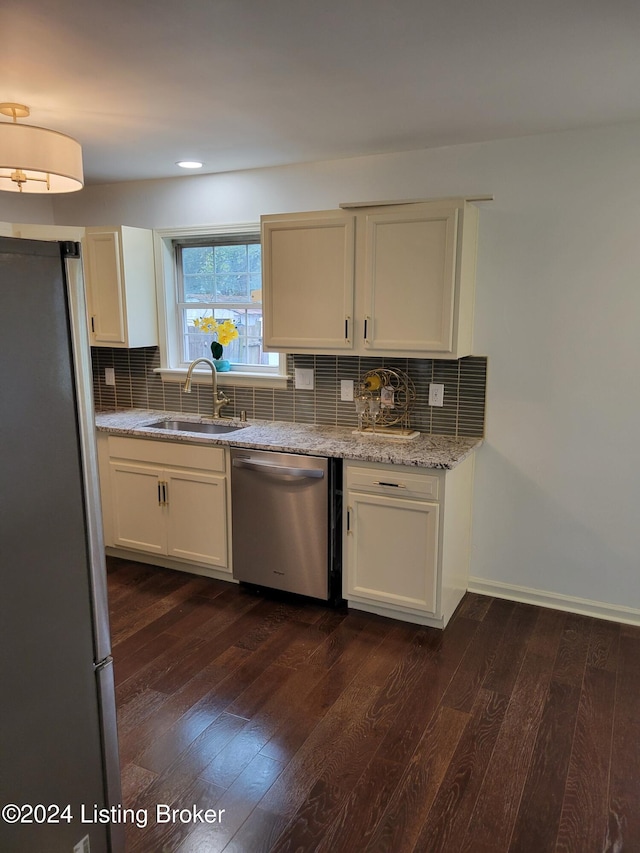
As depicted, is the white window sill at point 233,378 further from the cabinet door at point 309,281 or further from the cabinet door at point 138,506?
the cabinet door at point 138,506

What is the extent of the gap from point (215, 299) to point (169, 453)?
3.83ft

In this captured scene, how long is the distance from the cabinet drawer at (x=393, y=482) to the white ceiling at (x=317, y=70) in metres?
1.60

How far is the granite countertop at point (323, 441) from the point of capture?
A: 9.45ft

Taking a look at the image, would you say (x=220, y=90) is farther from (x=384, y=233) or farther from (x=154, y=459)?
(x=154, y=459)

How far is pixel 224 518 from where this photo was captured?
11.1 feet

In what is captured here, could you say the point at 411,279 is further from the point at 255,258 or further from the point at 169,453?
the point at 169,453

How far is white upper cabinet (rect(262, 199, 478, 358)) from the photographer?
2.91 metres

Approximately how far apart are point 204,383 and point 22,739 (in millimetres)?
2889

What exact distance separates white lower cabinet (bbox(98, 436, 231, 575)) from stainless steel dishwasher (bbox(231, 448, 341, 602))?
136 mm

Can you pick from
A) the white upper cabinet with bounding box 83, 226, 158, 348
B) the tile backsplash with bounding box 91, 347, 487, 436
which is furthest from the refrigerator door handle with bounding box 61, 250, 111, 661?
the white upper cabinet with bounding box 83, 226, 158, 348

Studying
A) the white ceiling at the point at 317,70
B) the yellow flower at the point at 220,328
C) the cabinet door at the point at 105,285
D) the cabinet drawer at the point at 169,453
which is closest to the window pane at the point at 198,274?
the yellow flower at the point at 220,328

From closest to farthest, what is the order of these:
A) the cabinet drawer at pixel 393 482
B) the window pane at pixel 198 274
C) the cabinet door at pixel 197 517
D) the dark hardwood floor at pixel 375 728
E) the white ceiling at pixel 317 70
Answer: the white ceiling at pixel 317 70
the dark hardwood floor at pixel 375 728
the cabinet drawer at pixel 393 482
the cabinet door at pixel 197 517
the window pane at pixel 198 274

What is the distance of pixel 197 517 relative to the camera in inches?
136

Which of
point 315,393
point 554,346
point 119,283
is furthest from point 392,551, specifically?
point 119,283
